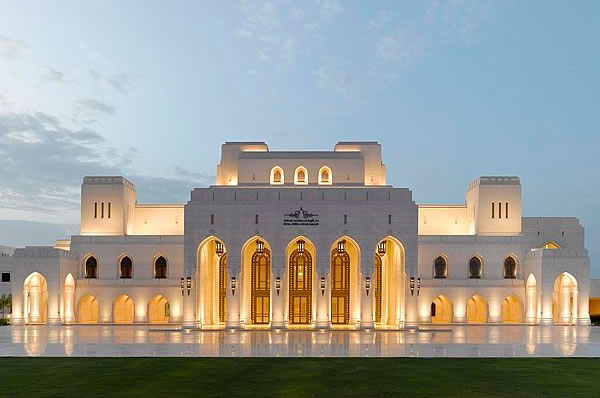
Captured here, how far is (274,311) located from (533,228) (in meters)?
25.5

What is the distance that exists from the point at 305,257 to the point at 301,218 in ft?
12.9

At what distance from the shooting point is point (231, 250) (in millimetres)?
47000

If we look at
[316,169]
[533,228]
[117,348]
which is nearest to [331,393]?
[117,348]

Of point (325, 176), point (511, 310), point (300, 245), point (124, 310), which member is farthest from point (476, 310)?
point (124, 310)

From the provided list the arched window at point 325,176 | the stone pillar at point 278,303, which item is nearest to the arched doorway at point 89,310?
the stone pillar at point 278,303

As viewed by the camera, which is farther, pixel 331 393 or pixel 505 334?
pixel 505 334

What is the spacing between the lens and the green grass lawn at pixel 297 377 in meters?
18.1

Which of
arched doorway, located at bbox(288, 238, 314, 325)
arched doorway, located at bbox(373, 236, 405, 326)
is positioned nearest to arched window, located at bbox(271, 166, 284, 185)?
arched doorway, located at bbox(288, 238, 314, 325)

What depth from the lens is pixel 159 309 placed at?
5656 cm

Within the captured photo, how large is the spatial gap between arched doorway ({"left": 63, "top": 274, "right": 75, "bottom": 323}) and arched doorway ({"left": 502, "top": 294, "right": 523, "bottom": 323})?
33.8 metres

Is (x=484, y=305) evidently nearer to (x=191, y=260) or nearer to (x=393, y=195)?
(x=393, y=195)

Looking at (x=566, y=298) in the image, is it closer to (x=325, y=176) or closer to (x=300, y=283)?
(x=300, y=283)

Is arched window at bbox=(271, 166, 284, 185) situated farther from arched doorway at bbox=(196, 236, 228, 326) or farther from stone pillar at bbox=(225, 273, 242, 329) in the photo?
stone pillar at bbox=(225, 273, 242, 329)

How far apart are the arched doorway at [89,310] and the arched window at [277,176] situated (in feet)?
55.6
